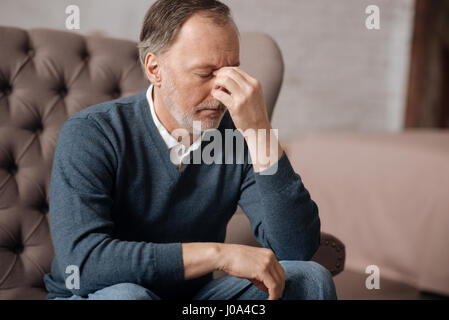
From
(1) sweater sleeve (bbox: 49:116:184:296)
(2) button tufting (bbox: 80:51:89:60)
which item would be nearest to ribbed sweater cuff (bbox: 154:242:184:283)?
(1) sweater sleeve (bbox: 49:116:184:296)

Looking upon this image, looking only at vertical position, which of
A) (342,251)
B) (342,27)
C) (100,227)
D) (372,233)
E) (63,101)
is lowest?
(372,233)

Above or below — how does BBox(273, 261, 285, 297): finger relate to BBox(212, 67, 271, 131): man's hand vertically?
below

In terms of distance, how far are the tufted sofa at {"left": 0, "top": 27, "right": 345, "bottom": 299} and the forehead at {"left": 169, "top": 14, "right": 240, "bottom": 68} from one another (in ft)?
1.18

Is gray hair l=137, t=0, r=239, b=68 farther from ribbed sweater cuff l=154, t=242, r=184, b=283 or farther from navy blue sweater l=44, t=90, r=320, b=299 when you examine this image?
ribbed sweater cuff l=154, t=242, r=184, b=283

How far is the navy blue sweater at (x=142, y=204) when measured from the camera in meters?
0.54

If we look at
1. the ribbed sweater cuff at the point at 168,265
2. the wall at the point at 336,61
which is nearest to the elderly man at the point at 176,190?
the ribbed sweater cuff at the point at 168,265

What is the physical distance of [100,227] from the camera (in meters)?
0.55

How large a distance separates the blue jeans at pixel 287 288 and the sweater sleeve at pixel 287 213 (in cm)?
3

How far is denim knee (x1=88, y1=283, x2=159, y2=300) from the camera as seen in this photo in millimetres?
508

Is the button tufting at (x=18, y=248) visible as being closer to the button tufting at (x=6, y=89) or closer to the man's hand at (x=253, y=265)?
the button tufting at (x=6, y=89)

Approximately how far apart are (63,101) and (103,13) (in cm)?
47

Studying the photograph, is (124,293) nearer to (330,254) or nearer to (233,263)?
(233,263)
